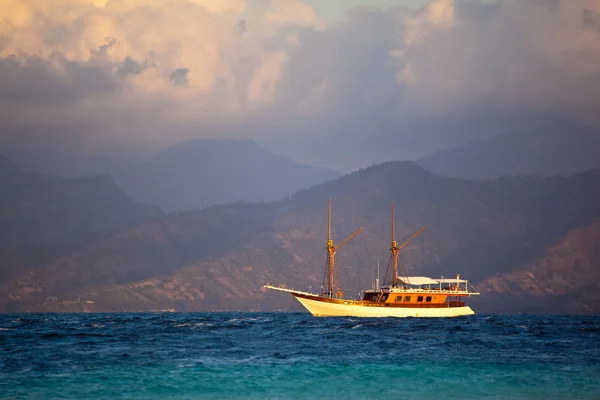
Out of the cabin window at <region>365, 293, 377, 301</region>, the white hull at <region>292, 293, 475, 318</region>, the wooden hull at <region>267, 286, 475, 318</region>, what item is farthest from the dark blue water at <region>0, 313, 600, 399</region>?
the cabin window at <region>365, 293, 377, 301</region>

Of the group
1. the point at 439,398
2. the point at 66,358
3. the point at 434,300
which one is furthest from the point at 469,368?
the point at 434,300

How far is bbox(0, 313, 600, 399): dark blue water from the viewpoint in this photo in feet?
178

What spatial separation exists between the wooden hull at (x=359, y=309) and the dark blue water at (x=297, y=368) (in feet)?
251

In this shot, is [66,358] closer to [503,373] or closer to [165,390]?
[165,390]

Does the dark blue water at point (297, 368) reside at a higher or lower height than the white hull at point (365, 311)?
lower

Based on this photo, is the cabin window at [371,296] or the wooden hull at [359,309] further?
the cabin window at [371,296]

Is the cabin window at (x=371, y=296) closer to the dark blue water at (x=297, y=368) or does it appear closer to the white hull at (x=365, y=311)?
the white hull at (x=365, y=311)

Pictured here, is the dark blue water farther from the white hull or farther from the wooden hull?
the white hull

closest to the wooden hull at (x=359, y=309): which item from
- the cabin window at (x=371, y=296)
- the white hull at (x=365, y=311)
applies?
→ the white hull at (x=365, y=311)

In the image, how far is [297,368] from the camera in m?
65.8

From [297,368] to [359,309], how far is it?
111967mm

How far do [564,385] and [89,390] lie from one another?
1376 inches

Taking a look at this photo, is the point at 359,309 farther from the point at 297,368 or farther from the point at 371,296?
the point at 297,368

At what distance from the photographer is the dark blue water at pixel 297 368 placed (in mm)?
54250
